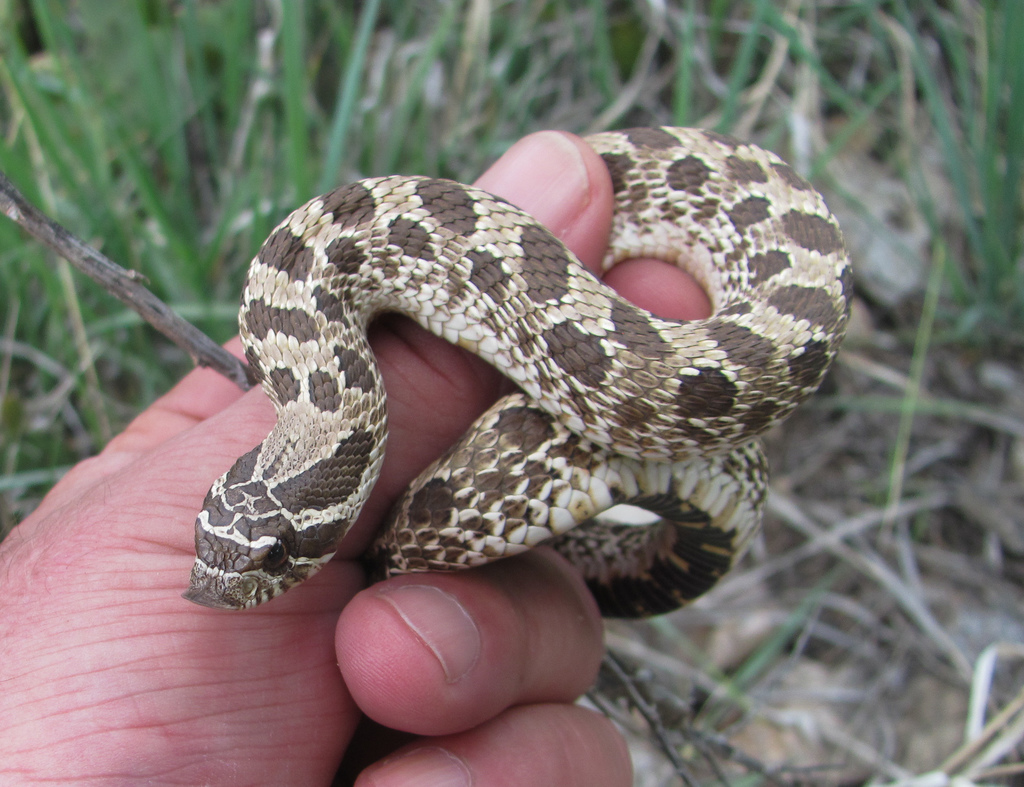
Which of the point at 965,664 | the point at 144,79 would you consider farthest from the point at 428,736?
the point at 144,79

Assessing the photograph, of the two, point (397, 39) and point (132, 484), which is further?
point (397, 39)

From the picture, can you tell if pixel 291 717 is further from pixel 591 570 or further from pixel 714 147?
pixel 714 147

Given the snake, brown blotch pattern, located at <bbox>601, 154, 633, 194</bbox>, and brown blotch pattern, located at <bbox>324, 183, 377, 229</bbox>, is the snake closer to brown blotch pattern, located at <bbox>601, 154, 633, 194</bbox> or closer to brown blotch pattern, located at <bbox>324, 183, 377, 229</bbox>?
brown blotch pattern, located at <bbox>324, 183, 377, 229</bbox>

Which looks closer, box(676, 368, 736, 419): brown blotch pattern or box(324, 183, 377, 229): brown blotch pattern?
box(676, 368, 736, 419): brown blotch pattern

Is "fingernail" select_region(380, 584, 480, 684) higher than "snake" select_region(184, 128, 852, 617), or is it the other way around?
"snake" select_region(184, 128, 852, 617)

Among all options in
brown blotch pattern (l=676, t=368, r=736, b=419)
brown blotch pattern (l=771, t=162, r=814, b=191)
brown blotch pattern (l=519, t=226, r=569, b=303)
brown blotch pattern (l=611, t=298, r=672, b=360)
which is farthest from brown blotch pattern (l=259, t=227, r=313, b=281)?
brown blotch pattern (l=771, t=162, r=814, b=191)

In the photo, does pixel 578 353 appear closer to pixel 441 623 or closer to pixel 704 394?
pixel 704 394

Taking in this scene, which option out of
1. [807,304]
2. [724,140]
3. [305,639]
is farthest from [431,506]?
[724,140]
